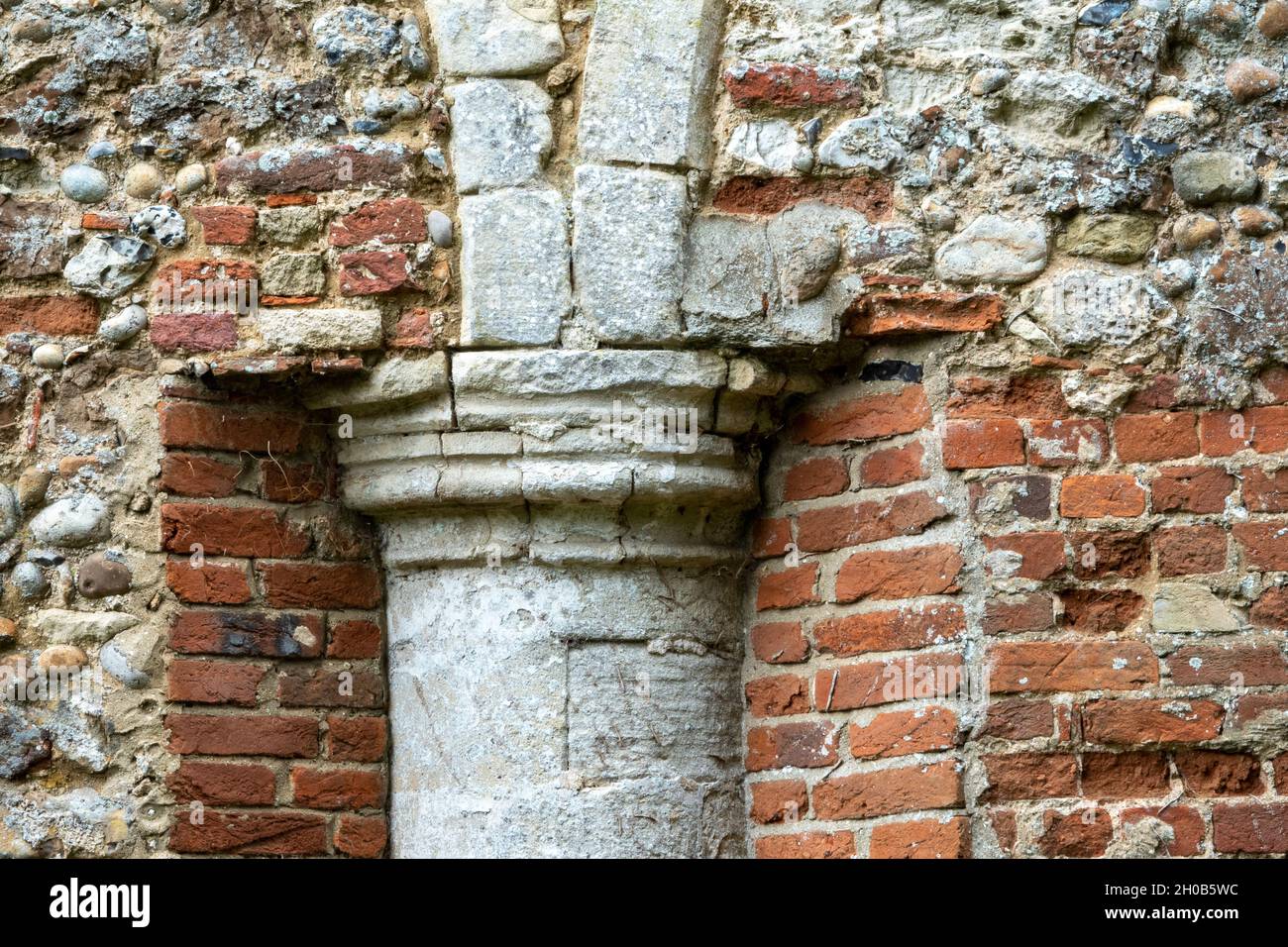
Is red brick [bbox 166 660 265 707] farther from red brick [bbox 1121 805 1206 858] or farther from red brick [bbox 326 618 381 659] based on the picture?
red brick [bbox 1121 805 1206 858]

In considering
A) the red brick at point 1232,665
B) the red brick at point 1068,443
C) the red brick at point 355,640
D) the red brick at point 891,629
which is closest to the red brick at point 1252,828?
the red brick at point 1232,665

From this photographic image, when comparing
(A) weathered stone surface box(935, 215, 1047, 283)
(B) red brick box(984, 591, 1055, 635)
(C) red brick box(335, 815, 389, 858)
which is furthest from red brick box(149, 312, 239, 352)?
(B) red brick box(984, 591, 1055, 635)

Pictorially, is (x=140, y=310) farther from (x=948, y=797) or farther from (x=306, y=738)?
(x=948, y=797)

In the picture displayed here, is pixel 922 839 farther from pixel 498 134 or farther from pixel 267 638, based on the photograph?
pixel 498 134

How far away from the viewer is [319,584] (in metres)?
3.25

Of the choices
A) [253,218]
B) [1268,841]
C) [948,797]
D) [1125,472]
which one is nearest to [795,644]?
[948,797]

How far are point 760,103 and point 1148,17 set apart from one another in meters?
0.72

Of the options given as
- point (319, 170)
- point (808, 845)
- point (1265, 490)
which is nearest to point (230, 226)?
point (319, 170)

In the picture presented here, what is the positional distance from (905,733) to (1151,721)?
420mm

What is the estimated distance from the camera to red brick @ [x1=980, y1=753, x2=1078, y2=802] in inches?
114

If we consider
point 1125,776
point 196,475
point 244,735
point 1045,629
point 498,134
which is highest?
point 498,134

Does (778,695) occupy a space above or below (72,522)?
below

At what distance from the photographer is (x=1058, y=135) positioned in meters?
3.10

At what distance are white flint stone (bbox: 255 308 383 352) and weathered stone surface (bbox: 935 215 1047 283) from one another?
1.09m
